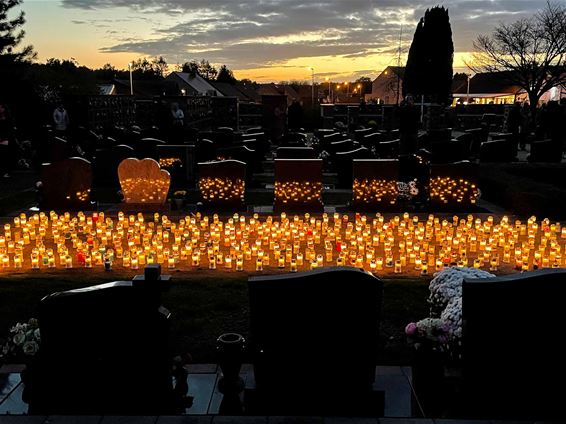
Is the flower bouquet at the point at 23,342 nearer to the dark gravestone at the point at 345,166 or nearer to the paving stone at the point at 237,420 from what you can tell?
the paving stone at the point at 237,420

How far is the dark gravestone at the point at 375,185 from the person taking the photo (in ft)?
48.5

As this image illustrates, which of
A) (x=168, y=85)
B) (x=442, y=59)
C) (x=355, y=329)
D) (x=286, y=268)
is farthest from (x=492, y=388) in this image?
(x=168, y=85)

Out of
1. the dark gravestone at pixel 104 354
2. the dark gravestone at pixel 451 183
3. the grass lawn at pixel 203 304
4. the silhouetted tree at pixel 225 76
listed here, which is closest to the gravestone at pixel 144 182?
the grass lawn at pixel 203 304

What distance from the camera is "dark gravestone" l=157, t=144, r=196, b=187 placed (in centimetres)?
1844

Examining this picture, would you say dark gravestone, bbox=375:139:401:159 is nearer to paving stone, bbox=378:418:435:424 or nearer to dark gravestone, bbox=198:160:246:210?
dark gravestone, bbox=198:160:246:210

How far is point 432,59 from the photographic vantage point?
5522 cm

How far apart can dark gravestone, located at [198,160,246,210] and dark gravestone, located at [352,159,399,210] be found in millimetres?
2926

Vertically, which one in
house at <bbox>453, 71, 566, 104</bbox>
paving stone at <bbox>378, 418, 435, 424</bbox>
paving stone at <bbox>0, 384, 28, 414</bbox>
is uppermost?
house at <bbox>453, 71, 566, 104</bbox>

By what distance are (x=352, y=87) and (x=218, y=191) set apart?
291 feet

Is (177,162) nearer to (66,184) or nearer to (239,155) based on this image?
(239,155)

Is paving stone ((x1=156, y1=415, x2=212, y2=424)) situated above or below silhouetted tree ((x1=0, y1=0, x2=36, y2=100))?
below

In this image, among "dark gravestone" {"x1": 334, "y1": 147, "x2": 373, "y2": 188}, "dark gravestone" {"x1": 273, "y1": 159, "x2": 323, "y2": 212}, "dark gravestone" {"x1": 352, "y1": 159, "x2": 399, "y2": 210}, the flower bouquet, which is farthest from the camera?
"dark gravestone" {"x1": 334, "y1": 147, "x2": 373, "y2": 188}

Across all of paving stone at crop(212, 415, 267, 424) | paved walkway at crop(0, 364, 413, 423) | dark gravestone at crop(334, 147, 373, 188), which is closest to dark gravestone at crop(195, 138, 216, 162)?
dark gravestone at crop(334, 147, 373, 188)

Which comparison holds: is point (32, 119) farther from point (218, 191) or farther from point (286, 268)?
point (286, 268)
